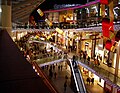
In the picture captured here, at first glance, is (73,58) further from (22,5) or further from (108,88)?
(22,5)

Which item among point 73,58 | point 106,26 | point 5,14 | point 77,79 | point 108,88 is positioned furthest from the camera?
point 73,58

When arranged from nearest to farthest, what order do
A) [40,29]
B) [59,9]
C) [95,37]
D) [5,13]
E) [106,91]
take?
[5,13], [106,91], [95,37], [40,29], [59,9]

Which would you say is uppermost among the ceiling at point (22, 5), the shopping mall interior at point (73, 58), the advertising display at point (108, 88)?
the ceiling at point (22, 5)

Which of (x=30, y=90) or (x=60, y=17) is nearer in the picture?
(x=30, y=90)

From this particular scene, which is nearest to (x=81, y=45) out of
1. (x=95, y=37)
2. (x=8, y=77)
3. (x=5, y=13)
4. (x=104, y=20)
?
(x=95, y=37)

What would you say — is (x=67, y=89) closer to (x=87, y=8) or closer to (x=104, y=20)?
(x=104, y=20)

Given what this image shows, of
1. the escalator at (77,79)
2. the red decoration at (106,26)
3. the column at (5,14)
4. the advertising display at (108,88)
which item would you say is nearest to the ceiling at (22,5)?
the column at (5,14)

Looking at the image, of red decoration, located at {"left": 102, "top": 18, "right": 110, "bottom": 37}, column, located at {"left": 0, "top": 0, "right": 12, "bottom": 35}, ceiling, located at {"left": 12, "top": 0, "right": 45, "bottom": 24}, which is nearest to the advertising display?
red decoration, located at {"left": 102, "top": 18, "right": 110, "bottom": 37}

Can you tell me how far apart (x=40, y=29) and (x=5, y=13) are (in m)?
22.8

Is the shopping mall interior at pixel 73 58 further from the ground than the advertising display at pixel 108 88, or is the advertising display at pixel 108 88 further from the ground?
the shopping mall interior at pixel 73 58

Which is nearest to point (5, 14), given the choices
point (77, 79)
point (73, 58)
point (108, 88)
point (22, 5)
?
point (22, 5)

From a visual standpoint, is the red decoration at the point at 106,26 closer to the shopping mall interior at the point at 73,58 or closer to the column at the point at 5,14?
the shopping mall interior at the point at 73,58

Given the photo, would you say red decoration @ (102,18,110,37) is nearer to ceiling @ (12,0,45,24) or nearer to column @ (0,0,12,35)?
column @ (0,0,12,35)

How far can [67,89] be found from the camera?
22109 millimetres
